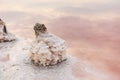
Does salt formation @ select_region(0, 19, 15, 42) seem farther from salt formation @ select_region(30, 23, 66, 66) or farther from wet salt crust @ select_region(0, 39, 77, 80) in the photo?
salt formation @ select_region(30, 23, 66, 66)

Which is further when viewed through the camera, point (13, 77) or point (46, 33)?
point (46, 33)

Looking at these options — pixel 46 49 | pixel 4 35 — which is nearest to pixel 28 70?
pixel 46 49

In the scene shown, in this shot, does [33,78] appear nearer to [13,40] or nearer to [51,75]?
[51,75]

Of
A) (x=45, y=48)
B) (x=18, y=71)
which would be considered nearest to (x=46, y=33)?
(x=45, y=48)

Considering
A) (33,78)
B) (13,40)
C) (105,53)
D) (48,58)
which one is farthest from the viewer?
(13,40)

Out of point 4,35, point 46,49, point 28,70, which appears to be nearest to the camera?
point 28,70

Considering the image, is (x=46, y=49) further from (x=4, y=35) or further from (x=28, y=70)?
(x=4, y=35)
